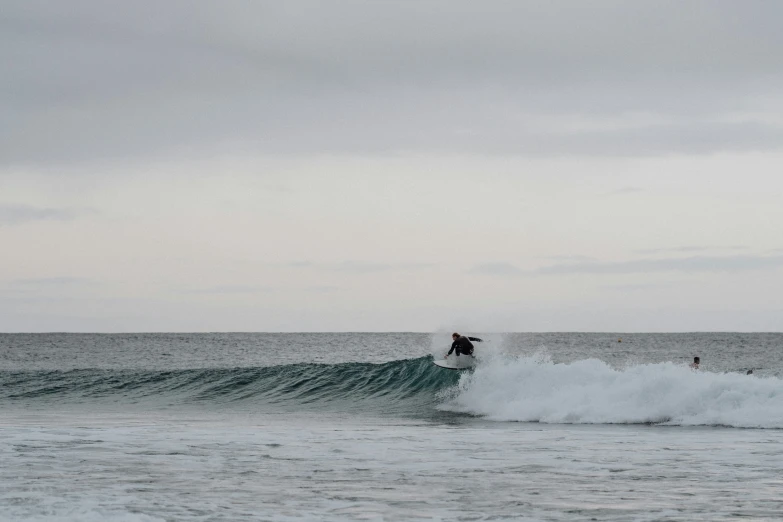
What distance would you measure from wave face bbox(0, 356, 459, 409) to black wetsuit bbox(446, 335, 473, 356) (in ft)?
7.36

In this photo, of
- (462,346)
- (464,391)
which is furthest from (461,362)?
(464,391)

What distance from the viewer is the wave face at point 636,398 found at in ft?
71.1

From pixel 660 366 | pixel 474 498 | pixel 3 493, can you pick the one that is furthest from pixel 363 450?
pixel 660 366

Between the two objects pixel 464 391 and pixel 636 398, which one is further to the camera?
pixel 464 391

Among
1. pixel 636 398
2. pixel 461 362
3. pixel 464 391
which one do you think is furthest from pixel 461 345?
pixel 636 398

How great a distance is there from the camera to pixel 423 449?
16.4 m

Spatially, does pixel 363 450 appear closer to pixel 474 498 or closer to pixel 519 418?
pixel 474 498

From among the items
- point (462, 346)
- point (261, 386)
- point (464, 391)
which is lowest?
point (261, 386)

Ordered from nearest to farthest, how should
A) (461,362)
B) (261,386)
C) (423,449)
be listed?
1. (423,449)
2. (461,362)
3. (261,386)

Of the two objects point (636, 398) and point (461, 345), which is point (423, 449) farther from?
point (461, 345)

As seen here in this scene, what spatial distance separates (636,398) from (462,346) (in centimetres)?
712

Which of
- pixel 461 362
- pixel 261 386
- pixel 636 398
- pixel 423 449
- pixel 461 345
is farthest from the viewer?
pixel 261 386

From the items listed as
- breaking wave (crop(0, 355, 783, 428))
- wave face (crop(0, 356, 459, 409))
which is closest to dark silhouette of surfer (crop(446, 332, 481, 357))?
breaking wave (crop(0, 355, 783, 428))

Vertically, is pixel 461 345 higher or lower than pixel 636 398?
higher
